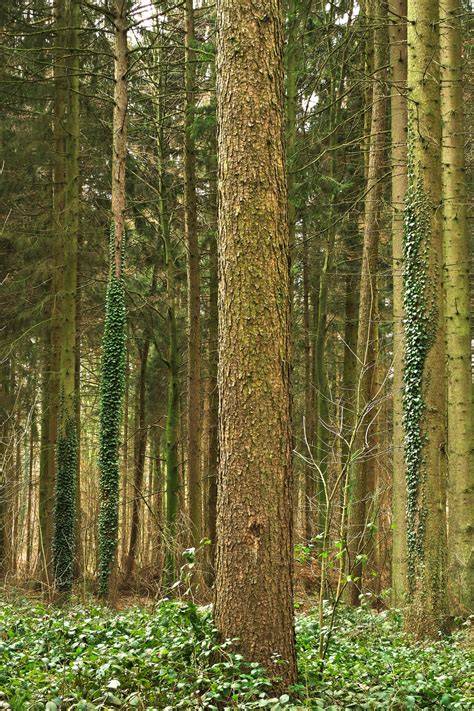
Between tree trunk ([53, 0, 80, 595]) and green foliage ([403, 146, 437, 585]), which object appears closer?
green foliage ([403, 146, 437, 585])

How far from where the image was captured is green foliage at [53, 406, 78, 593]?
1376 centimetres

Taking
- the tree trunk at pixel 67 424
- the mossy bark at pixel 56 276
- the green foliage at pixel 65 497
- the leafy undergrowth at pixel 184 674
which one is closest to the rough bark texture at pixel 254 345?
the leafy undergrowth at pixel 184 674

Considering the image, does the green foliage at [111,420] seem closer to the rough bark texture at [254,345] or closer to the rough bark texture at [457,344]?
the rough bark texture at [457,344]

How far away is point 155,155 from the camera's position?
1702cm

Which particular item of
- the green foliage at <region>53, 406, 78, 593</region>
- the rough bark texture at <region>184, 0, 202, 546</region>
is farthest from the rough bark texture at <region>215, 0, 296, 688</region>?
the green foliage at <region>53, 406, 78, 593</region>

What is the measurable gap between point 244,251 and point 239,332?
A: 20.6 inches

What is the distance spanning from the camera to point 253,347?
4.31m

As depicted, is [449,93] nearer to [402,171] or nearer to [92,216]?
[402,171]

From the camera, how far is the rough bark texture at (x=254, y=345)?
414cm

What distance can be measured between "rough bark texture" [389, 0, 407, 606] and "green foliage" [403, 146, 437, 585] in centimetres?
184

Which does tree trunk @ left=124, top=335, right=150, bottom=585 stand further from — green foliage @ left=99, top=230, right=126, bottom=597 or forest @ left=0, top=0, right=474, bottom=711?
green foliage @ left=99, top=230, right=126, bottom=597

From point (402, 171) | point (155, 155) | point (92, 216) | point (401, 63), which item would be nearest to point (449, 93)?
point (401, 63)

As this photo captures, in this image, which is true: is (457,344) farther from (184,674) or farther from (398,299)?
(184,674)

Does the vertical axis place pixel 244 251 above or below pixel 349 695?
above
